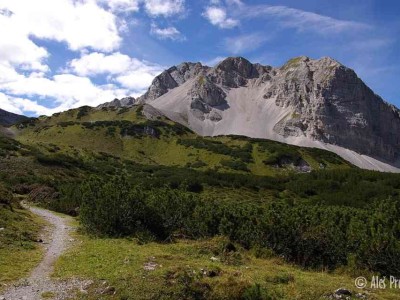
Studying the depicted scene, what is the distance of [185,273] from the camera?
18.1 meters

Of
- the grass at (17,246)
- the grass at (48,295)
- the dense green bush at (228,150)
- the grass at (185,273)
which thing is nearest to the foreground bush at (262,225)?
the grass at (185,273)

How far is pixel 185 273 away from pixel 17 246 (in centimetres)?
1235

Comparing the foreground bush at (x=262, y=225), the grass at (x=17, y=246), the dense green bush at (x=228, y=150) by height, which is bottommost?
the grass at (x=17, y=246)

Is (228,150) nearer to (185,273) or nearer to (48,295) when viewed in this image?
(185,273)

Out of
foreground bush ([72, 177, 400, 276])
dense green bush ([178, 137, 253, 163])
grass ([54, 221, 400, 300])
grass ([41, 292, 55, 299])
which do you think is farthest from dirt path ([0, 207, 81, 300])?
dense green bush ([178, 137, 253, 163])

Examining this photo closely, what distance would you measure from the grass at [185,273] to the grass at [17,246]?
174 centimetres

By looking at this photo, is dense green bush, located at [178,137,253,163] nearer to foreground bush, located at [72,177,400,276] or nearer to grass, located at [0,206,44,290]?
foreground bush, located at [72,177,400,276]

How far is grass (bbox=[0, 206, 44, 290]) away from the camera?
64.0 ft

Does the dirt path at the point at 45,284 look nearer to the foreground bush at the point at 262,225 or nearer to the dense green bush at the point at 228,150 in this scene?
the foreground bush at the point at 262,225

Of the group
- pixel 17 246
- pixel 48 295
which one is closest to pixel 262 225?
pixel 17 246

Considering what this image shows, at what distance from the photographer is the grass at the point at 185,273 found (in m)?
17.5

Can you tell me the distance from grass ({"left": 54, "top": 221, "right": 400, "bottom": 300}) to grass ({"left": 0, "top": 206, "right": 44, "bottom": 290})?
174cm

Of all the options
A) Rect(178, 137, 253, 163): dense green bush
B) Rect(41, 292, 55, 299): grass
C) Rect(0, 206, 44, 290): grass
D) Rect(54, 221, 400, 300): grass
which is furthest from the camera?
Rect(178, 137, 253, 163): dense green bush

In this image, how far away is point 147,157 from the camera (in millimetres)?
188875
